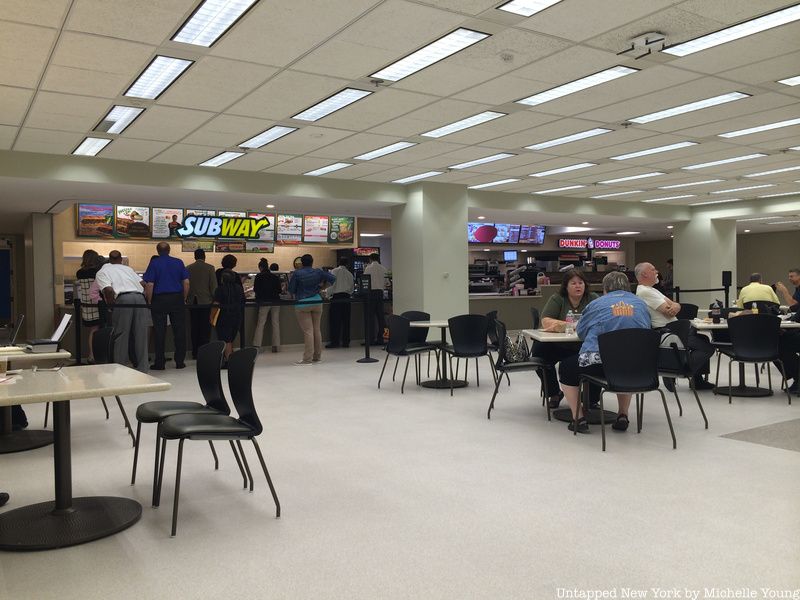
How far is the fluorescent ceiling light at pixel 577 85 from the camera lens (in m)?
5.54

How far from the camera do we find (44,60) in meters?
4.88

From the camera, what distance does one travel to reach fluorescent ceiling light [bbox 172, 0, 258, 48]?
409 centimetres

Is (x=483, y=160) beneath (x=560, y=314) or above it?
above

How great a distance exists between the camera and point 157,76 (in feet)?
17.8

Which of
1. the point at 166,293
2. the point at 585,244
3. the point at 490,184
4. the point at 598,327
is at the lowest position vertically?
the point at 598,327

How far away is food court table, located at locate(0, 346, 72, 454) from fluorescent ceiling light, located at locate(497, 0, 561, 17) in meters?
3.82

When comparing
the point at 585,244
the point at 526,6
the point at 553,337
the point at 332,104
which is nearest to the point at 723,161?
the point at 553,337

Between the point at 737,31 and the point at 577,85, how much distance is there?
147cm

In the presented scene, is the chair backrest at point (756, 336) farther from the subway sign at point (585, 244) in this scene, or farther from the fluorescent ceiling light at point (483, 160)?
the subway sign at point (585, 244)

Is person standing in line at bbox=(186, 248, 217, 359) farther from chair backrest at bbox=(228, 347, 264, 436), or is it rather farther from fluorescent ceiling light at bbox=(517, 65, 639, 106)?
chair backrest at bbox=(228, 347, 264, 436)

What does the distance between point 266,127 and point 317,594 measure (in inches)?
219

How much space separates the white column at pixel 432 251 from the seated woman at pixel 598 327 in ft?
19.6

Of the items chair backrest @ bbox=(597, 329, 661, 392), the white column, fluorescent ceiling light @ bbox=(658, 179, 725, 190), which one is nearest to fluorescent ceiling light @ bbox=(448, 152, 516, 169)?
the white column

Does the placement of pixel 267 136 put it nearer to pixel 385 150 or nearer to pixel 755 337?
pixel 385 150
